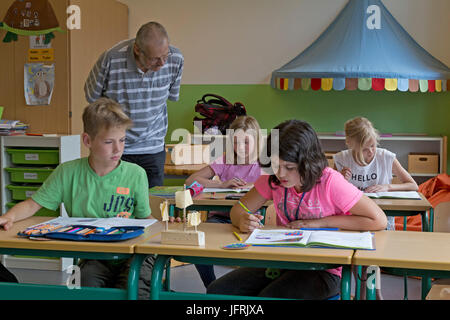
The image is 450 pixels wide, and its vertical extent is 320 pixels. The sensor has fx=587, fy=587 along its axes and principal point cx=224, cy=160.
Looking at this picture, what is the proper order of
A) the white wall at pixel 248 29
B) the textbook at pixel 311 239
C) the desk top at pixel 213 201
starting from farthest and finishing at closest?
the white wall at pixel 248 29 < the desk top at pixel 213 201 < the textbook at pixel 311 239

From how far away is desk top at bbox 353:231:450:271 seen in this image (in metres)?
1.68

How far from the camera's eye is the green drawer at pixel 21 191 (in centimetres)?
413

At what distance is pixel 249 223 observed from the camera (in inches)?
82.5

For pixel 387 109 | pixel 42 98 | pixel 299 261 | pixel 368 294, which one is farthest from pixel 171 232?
pixel 387 109

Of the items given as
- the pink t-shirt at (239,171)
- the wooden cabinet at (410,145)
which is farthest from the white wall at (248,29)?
the pink t-shirt at (239,171)

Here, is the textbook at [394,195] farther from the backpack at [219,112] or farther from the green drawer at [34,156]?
the backpack at [219,112]

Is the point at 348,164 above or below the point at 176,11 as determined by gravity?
below

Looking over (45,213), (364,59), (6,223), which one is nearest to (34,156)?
(45,213)

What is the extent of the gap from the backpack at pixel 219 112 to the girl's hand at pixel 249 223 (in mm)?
3480

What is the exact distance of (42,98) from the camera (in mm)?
4551

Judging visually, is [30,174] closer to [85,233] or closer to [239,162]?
[239,162]

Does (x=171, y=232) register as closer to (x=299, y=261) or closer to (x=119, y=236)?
(x=119, y=236)

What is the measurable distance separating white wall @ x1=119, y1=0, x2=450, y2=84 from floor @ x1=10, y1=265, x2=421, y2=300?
2390 mm

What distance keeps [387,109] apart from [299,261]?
4120 millimetres
